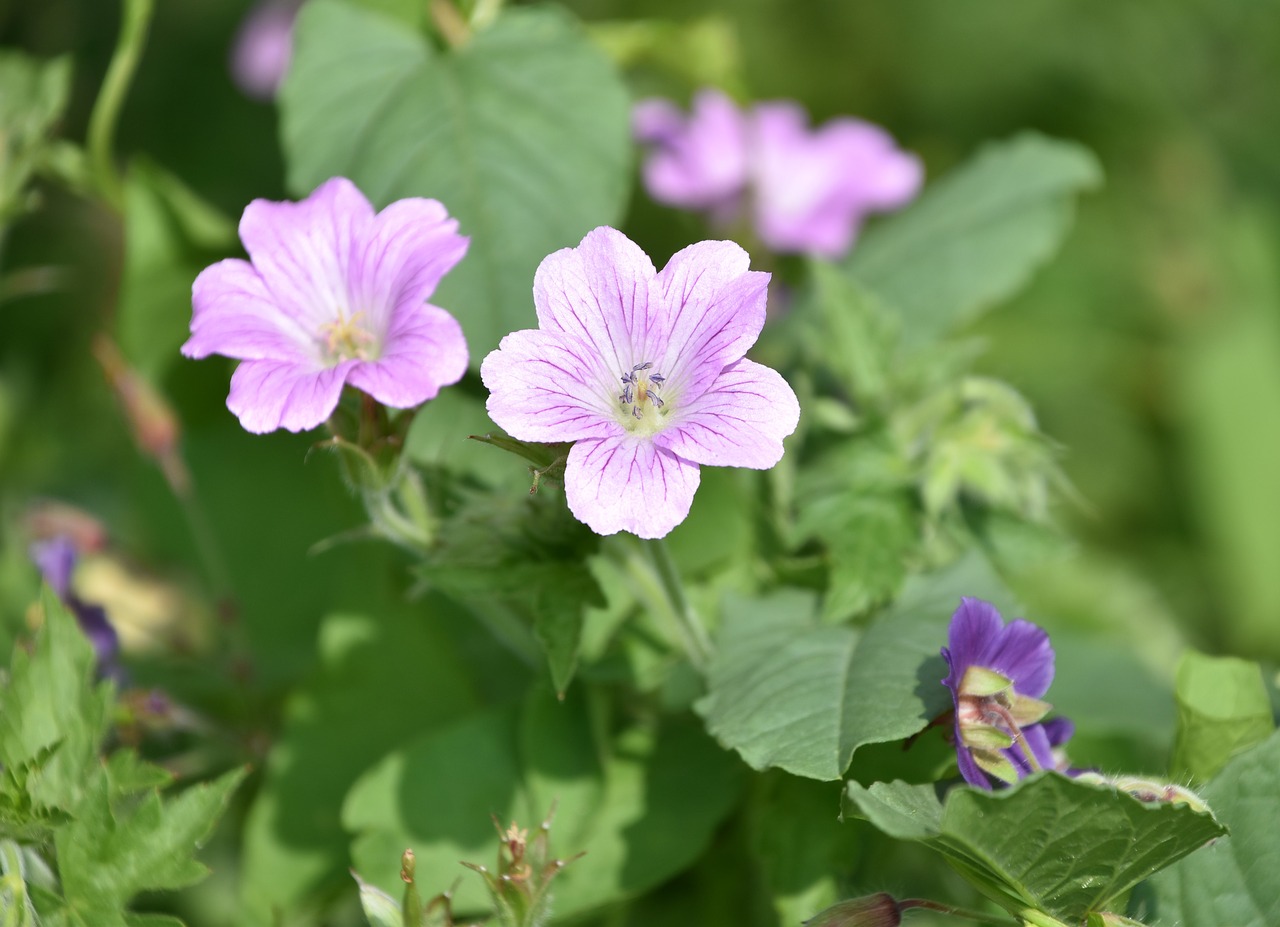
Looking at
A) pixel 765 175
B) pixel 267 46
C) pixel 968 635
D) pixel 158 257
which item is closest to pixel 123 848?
pixel 968 635

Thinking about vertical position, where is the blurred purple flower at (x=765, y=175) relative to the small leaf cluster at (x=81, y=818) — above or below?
above

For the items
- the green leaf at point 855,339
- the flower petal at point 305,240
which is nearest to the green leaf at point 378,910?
the flower petal at point 305,240

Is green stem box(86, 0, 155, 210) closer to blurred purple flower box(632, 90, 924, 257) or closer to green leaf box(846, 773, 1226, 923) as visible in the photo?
blurred purple flower box(632, 90, 924, 257)

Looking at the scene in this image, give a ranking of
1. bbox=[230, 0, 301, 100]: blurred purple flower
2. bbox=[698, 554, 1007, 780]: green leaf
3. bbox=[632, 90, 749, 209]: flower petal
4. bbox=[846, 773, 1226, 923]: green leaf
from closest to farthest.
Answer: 1. bbox=[846, 773, 1226, 923]: green leaf
2. bbox=[698, 554, 1007, 780]: green leaf
3. bbox=[632, 90, 749, 209]: flower petal
4. bbox=[230, 0, 301, 100]: blurred purple flower

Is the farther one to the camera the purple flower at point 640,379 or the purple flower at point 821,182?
the purple flower at point 821,182

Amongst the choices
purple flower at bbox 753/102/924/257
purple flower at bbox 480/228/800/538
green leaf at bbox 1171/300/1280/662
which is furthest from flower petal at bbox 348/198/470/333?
green leaf at bbox 1171/300/1280/662

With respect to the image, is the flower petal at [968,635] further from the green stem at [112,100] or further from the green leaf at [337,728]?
the green stem at [112,100]
